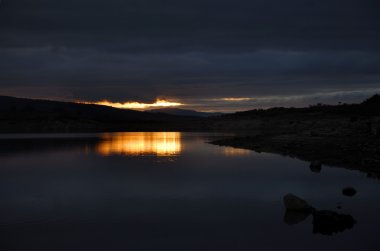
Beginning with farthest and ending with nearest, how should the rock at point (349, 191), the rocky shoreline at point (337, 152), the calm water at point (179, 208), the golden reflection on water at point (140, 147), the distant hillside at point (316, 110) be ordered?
the distant hillside at point (316, 110) → the golden reflection on water at point (140, 147) → the rocky shoreline at point (337, 152) → the rock at point (349, 191) → the calm water at point (179, 208)

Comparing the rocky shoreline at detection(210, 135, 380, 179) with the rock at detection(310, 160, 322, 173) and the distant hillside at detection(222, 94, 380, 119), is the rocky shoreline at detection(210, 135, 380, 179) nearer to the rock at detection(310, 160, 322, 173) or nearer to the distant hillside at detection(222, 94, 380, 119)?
the rock at detection(310, 160, 322, 173)

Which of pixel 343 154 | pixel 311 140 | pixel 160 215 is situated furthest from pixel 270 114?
pixel 160 215

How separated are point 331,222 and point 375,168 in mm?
16983

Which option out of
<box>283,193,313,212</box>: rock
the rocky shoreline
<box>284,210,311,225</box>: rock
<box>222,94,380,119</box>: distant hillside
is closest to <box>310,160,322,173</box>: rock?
the rocky shoreline

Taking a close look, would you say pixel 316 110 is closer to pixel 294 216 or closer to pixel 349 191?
pixel 349 191

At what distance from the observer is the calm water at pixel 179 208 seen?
17047 millimetres

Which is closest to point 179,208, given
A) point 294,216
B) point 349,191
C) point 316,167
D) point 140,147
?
point 294,216

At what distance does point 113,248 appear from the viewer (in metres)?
16.4

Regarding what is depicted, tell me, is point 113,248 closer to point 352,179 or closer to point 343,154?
point 352,179

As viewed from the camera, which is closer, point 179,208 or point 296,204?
point 296,204

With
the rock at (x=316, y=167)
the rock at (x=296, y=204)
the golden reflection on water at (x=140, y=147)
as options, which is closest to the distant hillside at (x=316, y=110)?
the golden reflection on water at (x=140, y=147)

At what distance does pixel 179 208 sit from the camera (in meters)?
22.7

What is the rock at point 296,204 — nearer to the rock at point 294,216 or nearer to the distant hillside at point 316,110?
the rock at point 294,216

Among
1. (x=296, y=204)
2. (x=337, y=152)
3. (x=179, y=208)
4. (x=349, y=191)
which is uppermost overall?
(x=337, y=152)
